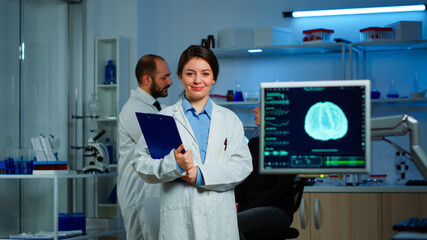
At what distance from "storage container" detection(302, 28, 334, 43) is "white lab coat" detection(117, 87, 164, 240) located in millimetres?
2046

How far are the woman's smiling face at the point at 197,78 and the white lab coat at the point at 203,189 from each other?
0.09 meters

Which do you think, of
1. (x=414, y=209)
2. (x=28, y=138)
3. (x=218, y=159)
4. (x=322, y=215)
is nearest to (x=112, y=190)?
(x=28, y=138)

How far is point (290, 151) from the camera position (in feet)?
5.86

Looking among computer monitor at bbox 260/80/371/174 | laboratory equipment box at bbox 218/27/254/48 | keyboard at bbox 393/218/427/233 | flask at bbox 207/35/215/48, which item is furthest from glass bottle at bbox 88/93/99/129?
keyboard at bbox 393/218/427/233

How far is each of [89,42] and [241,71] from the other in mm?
1400

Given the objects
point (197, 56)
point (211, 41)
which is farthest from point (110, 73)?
point (197, 56)

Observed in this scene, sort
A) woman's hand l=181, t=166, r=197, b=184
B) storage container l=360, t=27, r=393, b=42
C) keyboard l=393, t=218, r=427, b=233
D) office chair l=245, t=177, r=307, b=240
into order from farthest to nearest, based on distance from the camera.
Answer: storage container l=360, t=27, r=393, b=42, office chair l=245, t=177, r=307, b=240, woman's hand l=181, t=166, r=197, b=184, keyboard l=393, t=218, r=427, b=233

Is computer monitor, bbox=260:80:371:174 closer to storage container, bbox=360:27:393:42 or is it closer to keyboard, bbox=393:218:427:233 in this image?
keyboard, bbox=393:218:427:233

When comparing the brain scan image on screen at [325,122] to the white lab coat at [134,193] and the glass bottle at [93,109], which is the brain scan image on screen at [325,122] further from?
the glass bottle at [93,109]

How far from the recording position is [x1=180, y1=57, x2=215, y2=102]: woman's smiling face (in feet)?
7.68

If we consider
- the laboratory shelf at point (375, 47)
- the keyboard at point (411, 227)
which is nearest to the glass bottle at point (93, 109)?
the laboratory shelf at point (375, 47)

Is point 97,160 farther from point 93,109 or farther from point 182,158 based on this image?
point 182,158

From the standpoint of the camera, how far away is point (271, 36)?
492 cm

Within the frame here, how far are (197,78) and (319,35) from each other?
2732 mm
